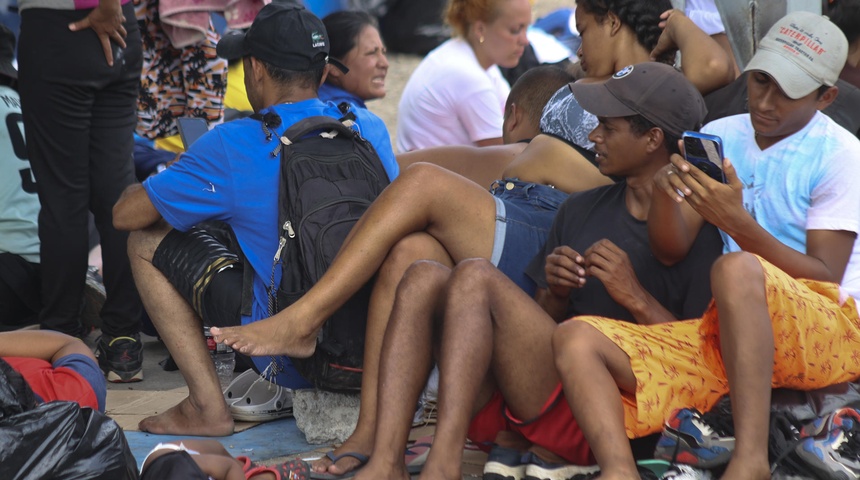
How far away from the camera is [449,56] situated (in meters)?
5.88

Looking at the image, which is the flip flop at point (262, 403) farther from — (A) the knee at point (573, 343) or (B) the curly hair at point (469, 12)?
(B) the curly hair at point (469, 12)

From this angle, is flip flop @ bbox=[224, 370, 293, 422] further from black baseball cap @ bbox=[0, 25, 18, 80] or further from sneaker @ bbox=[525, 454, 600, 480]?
black baseball cap @ bbox=[0, 25, 18, 80]

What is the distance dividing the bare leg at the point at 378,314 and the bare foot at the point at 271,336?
0.18 m

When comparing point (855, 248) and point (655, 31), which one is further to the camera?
point (655, 31)

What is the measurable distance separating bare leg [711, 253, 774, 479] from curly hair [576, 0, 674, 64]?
1603 millimetres

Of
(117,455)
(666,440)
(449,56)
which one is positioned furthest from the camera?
(449,56)

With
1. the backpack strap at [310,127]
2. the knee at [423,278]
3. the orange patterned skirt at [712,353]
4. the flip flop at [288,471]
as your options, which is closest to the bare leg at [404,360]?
the knee at [423,278]

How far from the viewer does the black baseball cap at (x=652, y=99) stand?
10.7 ft

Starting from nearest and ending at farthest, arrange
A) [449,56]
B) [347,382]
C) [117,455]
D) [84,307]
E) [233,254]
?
[117,455] < [347,382] < [233,254] < [84,307] < [449,56]

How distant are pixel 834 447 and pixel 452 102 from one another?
3363 millimetres

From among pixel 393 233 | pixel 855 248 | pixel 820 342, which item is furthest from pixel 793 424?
pixel 393 233

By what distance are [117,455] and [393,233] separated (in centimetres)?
107

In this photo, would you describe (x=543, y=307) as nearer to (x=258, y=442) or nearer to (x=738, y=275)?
(x=738, y=275)

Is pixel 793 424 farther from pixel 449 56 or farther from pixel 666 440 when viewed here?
pixel 449 56
